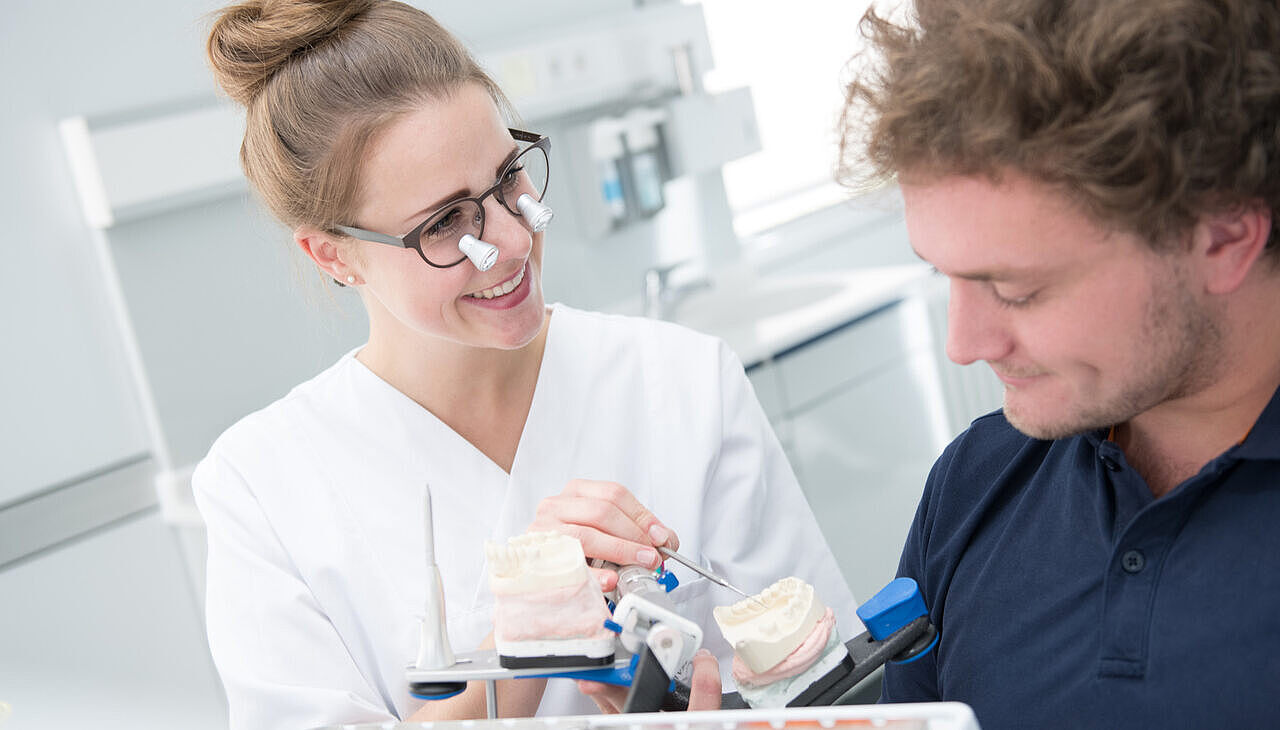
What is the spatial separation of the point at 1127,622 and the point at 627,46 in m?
2.41

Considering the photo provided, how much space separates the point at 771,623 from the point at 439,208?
65cm

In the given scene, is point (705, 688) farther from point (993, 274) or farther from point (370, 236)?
point (370, 236)

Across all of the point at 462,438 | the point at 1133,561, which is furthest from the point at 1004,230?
the point at 462,438

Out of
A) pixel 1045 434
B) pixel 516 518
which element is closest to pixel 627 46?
pixel 516 518

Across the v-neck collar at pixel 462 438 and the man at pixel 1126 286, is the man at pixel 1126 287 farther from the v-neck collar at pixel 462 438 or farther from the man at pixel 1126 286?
the v-neck collar at pixel 462 438

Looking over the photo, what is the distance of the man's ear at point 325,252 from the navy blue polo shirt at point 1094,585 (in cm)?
77

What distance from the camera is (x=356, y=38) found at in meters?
1.44

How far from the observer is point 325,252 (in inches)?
59.8

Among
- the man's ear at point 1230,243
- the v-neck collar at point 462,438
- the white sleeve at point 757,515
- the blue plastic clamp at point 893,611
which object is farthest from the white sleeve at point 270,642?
the man's ear at point 1230,243

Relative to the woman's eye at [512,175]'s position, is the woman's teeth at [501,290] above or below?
below

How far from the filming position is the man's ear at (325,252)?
58.4 inches

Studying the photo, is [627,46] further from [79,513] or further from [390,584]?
[390,584]

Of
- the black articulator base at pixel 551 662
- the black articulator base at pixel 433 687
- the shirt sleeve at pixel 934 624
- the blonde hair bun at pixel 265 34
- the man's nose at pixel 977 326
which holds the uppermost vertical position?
the blonde hair bun at pixel 265 34

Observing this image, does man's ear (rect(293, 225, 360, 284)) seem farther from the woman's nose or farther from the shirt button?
the shirt button
